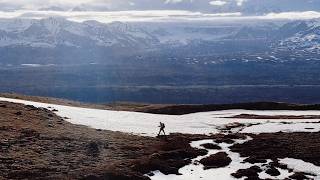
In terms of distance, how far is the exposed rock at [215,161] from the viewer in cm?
4537

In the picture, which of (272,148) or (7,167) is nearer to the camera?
(7,167)

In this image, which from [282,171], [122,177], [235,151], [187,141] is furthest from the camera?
[187,141]

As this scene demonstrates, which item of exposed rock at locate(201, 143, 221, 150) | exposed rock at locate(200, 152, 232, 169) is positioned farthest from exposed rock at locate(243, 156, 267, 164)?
exposed rock at locate(201, 143, 221, 150)

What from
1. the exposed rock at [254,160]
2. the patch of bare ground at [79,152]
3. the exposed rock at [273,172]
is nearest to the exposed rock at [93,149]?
the patch of bare ground at [79,152]

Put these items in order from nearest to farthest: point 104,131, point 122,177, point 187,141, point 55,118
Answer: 1. point 122,177
2. point 187,141
3. point 104,131
4. point 55,118

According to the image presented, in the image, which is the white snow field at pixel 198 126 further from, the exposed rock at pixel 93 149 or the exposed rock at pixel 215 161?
the exposed rock at pixel 93 149

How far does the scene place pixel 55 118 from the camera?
225 ft

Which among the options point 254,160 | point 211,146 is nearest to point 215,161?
point 254,160

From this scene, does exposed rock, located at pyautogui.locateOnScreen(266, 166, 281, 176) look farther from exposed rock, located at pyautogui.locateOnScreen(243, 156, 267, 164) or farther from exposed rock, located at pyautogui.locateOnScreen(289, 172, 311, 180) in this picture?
exposed rock, located at pyautogui.locateOnScreen(243, 156, 267, 164)

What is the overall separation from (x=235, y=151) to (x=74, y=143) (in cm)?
1488

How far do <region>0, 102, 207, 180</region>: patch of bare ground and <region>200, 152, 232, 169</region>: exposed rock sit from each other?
155cm

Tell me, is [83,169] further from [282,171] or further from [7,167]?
→ [282,171]

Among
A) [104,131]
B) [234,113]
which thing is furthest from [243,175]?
[234,113]

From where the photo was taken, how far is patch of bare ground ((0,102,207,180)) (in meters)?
40.6
